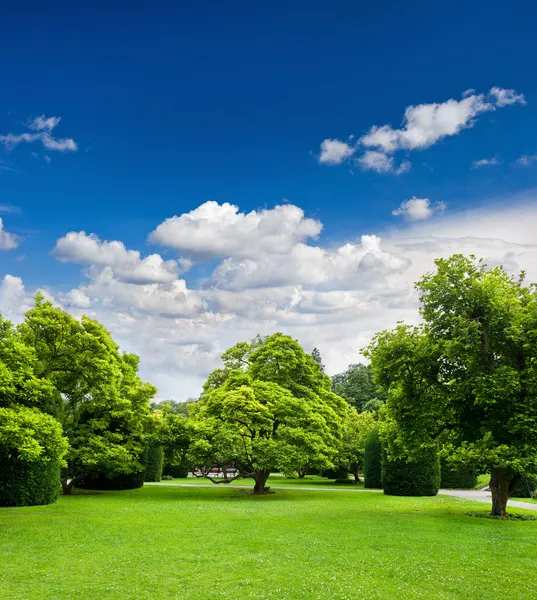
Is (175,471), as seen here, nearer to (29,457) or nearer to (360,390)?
(360,390)

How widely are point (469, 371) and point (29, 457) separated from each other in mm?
18508

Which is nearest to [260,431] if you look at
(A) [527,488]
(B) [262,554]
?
(B) [262,554]

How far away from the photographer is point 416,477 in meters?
32.1

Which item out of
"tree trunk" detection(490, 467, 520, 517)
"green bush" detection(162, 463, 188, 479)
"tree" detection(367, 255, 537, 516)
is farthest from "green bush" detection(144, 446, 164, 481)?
"tree trunk" detection(490, 467, 520, 517)

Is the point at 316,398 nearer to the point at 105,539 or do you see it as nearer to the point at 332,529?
the point at 332,529

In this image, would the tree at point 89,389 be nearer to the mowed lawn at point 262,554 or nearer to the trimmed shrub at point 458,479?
the mowed lawn at point 262,554

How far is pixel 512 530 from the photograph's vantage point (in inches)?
711

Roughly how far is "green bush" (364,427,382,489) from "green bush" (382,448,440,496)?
6.11m

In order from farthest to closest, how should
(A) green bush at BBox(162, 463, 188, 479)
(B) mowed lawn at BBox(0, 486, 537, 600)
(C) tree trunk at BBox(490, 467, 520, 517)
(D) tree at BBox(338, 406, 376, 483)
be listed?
(A) green bush at BBox(162, 463, 188, 479) < (D) tree at BBox(338, 406, 376, 483) < (C) tree trunk at BBox(490, 467, 520, 517) < (B) mowed lawn at BBox(0, 486, 537, 600)

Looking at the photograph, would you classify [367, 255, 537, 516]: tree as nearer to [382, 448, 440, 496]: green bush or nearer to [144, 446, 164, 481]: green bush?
[382, 448, 440, 496]: green bush

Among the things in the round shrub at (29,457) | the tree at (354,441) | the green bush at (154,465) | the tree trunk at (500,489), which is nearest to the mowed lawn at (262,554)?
the round shrub at (29,457)

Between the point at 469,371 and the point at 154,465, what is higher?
the point at 469,371

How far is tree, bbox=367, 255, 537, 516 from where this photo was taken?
63.8 feet

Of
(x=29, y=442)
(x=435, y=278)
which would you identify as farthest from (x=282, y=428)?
(x=29, y=442)
